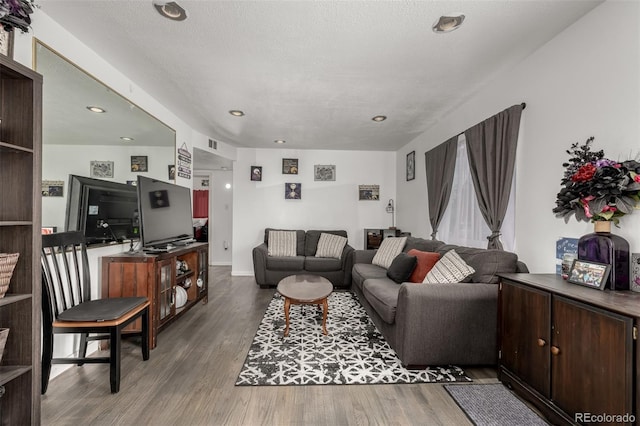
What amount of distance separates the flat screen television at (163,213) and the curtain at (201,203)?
9.95 feet

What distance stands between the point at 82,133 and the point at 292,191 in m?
3.41

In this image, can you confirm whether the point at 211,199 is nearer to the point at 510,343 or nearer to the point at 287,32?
the point at 287,32

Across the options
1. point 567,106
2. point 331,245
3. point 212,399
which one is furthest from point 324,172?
point 212,399

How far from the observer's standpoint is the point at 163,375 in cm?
204

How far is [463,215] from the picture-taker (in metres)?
3.23

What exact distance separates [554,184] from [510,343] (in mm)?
1189

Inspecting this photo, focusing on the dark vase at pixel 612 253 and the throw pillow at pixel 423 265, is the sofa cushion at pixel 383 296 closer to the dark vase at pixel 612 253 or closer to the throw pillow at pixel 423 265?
the throw pillow at pixel 423 265

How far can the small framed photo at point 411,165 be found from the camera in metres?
4.51

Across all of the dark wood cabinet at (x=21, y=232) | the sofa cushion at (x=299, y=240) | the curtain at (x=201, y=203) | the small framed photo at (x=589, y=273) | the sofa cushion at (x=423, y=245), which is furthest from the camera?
the curtain at (x=201, y=203)

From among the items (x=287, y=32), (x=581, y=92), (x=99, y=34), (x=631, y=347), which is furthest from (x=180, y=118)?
(x=631, y=347)

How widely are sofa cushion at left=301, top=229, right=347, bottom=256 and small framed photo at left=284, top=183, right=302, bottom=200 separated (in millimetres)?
766

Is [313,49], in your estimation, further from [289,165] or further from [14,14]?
[289,165]

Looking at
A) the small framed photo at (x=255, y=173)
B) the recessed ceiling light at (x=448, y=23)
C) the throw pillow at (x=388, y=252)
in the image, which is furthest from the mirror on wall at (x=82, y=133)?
the throw pillow at (x=388, y=252)

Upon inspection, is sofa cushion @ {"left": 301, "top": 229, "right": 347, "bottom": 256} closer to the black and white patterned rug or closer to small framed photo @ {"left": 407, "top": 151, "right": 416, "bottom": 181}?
small framed photo @ {"left": 407, "top": 151, "right": 416, "bottom": 181}
